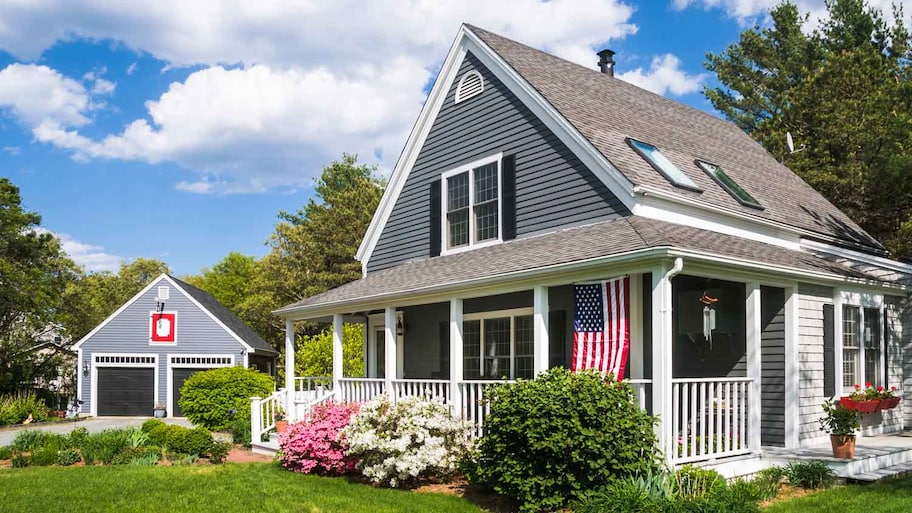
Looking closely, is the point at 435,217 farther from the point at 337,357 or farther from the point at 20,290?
the point at 20,290

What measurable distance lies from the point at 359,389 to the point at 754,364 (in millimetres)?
7192

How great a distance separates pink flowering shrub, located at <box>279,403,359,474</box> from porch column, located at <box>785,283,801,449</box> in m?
6.28

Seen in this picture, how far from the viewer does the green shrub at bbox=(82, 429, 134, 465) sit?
1365cm

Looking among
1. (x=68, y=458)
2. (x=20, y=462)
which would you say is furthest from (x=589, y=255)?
(x=20, y=462)

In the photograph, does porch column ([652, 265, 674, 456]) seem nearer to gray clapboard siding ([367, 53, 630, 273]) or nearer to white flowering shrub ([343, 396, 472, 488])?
white flowering shrub ([343, 396, 472, 488])

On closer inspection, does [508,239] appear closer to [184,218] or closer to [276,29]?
[276,29]

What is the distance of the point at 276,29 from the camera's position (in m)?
16.1

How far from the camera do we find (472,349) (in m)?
14.9

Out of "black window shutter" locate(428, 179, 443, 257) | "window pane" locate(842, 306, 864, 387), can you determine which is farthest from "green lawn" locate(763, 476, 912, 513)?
"black window shutter" locate(428, 179, 443, 257)

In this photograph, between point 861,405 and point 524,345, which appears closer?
point 861,405

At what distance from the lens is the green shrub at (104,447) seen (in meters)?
13.6

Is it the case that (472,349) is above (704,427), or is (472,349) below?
above

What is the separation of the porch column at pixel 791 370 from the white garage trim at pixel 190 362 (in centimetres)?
2522

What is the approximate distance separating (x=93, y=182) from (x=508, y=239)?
26952 mm
